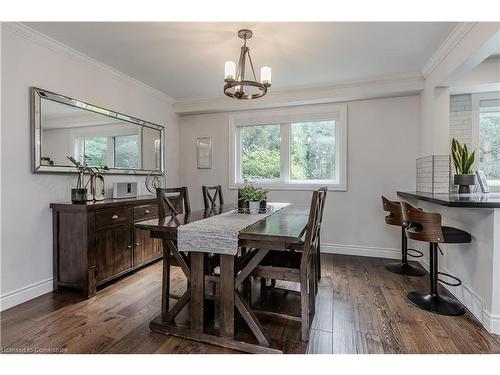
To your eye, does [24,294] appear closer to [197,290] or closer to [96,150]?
[96,150]

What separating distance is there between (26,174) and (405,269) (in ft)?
13.1

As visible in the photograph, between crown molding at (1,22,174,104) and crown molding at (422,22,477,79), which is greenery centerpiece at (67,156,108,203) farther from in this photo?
crown molding at (422,22,477,79)

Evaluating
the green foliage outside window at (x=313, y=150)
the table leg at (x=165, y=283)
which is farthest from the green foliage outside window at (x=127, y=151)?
the green foliage outside window at (x=313, y=150)

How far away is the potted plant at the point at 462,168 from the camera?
2.72m

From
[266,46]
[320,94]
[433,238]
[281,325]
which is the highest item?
[266,46]

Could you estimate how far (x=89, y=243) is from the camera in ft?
7.91

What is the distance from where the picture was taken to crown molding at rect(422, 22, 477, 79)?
217 centimetres

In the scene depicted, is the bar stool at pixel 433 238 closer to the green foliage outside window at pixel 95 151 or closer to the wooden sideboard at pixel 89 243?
the wooden sideboard at pixel 89 243

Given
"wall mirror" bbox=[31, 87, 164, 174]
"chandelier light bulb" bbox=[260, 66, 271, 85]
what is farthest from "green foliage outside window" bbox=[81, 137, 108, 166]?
"chandelier light bulb" bbox=[260, 66, 271, 85]

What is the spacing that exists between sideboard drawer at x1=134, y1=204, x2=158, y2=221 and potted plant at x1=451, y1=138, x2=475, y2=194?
3.39 metres

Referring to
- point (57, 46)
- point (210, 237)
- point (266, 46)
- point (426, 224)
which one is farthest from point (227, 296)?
point (57, 46)

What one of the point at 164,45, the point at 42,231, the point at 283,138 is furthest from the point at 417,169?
the point at 42,231

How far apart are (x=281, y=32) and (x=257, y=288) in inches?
94.4
